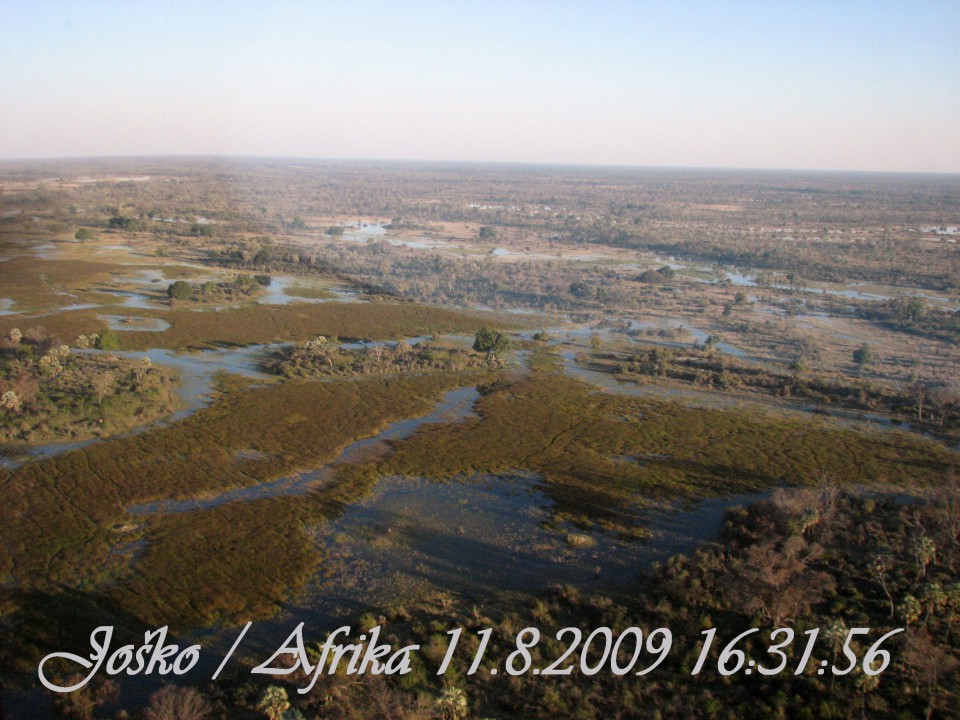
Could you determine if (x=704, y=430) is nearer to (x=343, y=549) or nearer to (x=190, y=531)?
(x=343, y=549)

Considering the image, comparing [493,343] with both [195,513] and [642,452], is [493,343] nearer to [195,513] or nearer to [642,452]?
[642,452]

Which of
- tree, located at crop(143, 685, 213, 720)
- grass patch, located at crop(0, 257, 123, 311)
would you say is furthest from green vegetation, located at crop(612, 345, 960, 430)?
grass patch, located at crop(0, 257, 123, 311)

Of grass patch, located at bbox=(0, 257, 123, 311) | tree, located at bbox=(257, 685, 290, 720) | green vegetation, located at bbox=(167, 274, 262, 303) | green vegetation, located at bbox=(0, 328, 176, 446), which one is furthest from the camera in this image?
green vegetation, located at bbox=(167, 274, 262, 303)

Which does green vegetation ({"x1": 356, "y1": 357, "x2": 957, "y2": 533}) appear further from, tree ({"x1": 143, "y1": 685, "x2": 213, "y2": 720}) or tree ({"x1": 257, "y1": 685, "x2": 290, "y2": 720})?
tree ({"x1": 143, "y1": 685, "x2": 213, "y2": 720})

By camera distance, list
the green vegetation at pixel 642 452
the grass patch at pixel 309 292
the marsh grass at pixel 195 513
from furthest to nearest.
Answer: the grass patch at pixel 309 292 < the green vegetation at pixel 642 452 < the marsh grass at pixel 195 513

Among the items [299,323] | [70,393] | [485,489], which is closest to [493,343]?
[299,323]

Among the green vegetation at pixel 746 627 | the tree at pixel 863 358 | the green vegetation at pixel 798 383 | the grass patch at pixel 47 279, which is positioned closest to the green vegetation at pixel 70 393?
the grass patch at pixel 47 279

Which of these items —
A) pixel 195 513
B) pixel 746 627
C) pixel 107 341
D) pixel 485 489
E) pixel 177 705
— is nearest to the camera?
pixel 177 705

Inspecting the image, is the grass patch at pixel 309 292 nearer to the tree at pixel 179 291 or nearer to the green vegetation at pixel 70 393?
the tree at pixel 179 291

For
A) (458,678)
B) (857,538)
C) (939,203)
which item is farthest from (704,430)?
(939,203)
